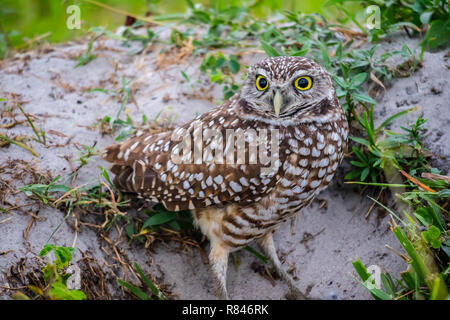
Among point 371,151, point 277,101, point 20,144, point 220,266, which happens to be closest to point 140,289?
point 220,266

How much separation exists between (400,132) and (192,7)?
2.40m

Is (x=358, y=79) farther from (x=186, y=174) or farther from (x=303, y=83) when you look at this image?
(x=186, y=174)

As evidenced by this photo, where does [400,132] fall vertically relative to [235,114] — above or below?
below

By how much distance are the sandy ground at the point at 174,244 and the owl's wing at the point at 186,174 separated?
14.5 inches

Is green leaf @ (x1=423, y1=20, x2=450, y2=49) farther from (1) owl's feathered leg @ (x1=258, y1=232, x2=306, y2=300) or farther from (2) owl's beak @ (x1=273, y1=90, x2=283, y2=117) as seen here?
(1) owl's feathered leg @ (x1=258, y1=232, x2=306, y2=300)

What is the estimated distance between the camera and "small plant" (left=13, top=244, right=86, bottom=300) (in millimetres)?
2051

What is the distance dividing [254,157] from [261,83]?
17.2 inches

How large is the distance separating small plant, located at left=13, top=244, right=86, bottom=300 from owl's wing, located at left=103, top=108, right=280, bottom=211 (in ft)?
2.48
